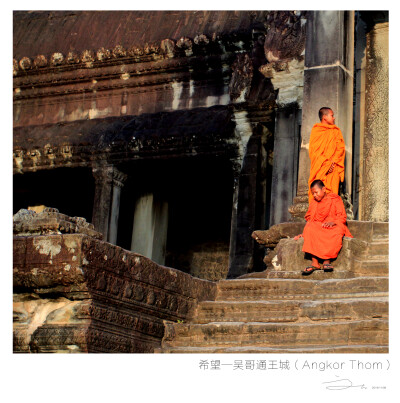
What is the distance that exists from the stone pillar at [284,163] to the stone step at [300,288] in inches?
143

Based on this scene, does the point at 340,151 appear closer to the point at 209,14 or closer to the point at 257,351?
the point at 257,351

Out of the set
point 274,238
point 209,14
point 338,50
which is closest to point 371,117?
point 338,50

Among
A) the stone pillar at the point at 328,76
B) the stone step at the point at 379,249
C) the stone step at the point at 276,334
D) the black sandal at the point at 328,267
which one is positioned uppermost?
the stone pillar at the point at 328,76

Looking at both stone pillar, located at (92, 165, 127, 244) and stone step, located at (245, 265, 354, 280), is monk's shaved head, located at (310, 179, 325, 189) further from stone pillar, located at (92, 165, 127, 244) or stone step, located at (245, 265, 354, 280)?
stone pillar, located at (92, 165, 127, 244)

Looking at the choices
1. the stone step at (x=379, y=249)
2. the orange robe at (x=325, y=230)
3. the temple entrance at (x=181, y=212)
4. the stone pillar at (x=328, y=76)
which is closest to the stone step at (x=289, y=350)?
the orange robe at (x=325, y=230)

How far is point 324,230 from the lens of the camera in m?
9.88

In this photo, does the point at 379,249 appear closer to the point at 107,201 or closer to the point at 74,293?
the point at 74,293

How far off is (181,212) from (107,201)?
2627mm

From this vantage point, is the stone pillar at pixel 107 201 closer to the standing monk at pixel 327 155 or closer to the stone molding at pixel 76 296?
the standing monk at pixel 327 155

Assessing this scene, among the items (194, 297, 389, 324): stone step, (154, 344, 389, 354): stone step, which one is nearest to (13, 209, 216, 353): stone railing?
(154, 344, 389, 354): stone step

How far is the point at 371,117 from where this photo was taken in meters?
13.0

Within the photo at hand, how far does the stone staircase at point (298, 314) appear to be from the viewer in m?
7.89

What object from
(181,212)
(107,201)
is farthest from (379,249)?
(181,212)

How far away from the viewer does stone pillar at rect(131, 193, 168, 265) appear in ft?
53.4
